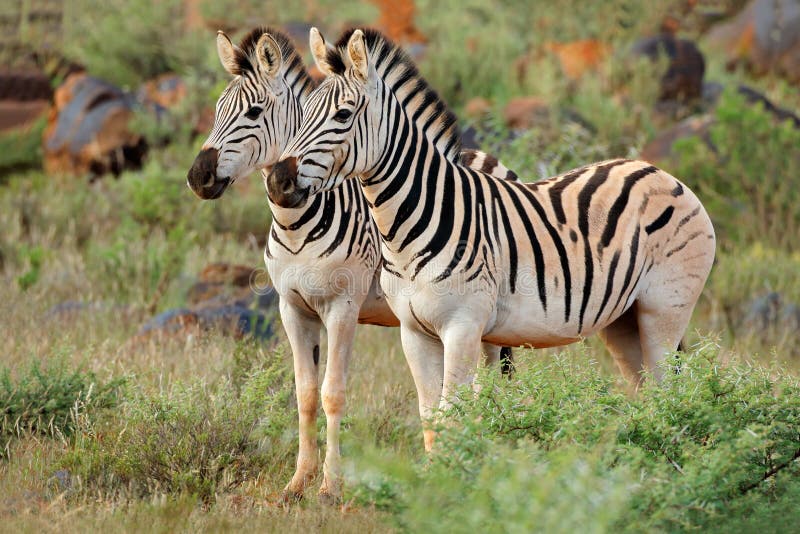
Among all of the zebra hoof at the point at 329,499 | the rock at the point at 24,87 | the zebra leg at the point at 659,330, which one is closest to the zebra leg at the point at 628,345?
the zebra leg at the point at 659,330

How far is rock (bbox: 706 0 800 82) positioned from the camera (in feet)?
63.6

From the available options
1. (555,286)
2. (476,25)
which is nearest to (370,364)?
(555,286)

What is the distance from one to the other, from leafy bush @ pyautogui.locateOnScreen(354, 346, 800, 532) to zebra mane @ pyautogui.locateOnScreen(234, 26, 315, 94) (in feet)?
7.50

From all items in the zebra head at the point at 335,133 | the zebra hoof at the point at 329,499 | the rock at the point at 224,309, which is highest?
the zebra head at the point at 335,133

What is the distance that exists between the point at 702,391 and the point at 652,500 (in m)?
0.95

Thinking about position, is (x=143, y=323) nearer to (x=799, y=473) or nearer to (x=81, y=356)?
(x=81, y=356)

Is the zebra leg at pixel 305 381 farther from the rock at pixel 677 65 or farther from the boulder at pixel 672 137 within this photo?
the rock at pixel 677 65

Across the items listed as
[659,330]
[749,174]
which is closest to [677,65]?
[749,174]

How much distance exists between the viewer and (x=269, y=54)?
6.19 metres

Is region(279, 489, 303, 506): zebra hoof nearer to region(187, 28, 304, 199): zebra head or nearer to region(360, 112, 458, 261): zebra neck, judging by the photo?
region(360, 112, 458, 261): zebra neck

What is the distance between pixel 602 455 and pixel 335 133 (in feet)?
6.22

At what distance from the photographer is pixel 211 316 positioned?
30.0 feet

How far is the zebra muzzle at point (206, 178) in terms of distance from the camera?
5.76 metres

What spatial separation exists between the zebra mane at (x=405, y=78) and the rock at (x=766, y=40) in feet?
48.8
